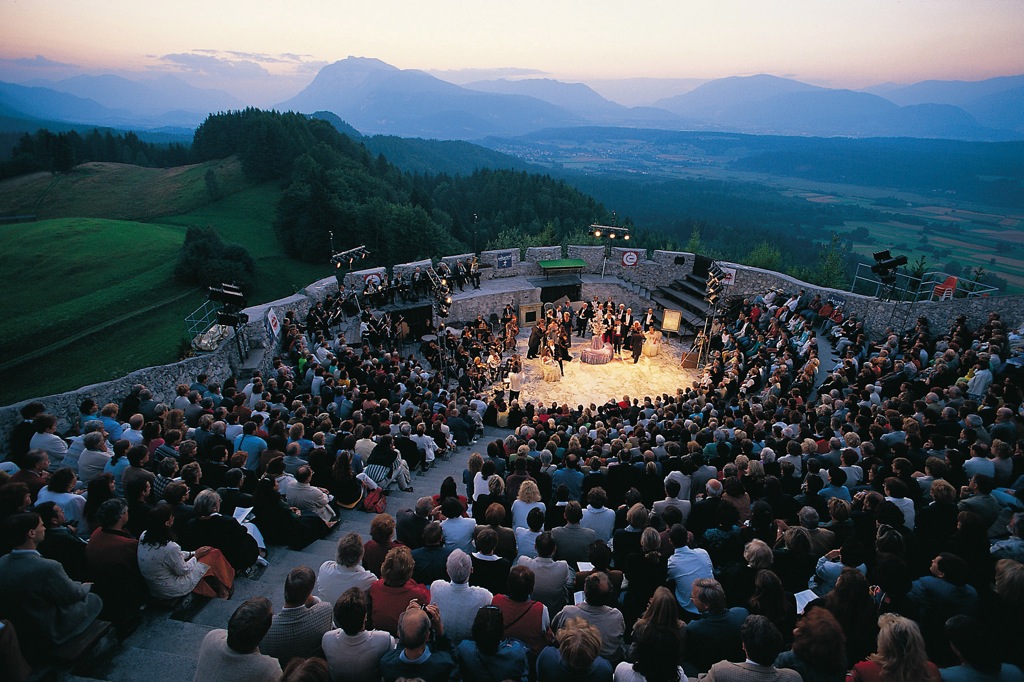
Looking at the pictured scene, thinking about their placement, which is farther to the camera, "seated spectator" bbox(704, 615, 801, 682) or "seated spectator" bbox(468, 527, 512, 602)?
"seated spectator" bbox(468, 527, 512, 602)

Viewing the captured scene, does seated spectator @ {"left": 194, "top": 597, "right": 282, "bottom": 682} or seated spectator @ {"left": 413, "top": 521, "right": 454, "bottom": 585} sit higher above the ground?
seated spectator @ {"left": 194, "top": 597, "right": 282, "bottom": 682}

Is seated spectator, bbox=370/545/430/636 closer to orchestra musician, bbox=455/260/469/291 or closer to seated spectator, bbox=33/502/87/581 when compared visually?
seated spectator, bbox=33/502/87/581

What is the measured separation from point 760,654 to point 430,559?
2.74m

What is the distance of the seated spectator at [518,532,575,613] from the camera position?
415 centimetres

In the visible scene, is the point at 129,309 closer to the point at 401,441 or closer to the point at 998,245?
the point at 401,441

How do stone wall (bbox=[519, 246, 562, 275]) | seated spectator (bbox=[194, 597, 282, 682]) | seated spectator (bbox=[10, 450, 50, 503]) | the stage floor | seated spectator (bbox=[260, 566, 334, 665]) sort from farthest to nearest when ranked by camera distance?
stone wall (bbox=[519, 246, 562, 275]) → the stage floor → seated spectator (bbox=[10, 450, 50, 503]) → seated spectator (bbox=[260, 566, 334, 665]) → seated spectator (bbox=[194, 597, 282, 682])

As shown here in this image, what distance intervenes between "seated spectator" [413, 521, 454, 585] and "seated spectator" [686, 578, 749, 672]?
2.14 metres

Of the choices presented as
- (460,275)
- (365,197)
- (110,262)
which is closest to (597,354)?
(460,275)

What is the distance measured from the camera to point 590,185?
140 metres

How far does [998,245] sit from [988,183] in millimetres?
56027

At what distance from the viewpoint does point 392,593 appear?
366 cm

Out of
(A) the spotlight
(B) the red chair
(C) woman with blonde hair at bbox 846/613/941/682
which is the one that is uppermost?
(B) the red chair

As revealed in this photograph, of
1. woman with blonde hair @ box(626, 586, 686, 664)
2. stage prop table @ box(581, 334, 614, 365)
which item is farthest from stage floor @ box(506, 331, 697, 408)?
woman with blonde hair @ box(626, 586, 686, 664)

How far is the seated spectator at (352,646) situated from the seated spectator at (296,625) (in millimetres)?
247
